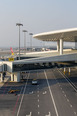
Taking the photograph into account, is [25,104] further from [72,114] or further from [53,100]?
[72,114]

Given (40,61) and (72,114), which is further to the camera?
(40,61)

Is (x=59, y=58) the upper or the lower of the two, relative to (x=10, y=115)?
upper

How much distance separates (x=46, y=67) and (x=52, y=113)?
24.8m

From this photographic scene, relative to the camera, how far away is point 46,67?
4941 cm

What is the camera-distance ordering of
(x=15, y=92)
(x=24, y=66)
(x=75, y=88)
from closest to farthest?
(x=15, y=92)
(x=75, y=88)
(x=24, y=66)

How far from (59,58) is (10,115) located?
27.8 meters

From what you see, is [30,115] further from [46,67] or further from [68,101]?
[46,67]

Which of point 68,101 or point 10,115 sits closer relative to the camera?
point 10,115

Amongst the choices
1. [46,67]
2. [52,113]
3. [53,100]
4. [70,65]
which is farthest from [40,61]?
[52,113]

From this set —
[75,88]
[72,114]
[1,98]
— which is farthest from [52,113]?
[75,88]

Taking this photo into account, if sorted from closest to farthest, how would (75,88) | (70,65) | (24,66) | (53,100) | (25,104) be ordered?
1. (25,104)
2. (53,100)
3. (75,88)
4. (24,66)
5. (70,65)

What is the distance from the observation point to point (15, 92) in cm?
3678

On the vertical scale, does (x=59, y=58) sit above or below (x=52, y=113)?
above

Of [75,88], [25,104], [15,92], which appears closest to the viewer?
[25,104]
